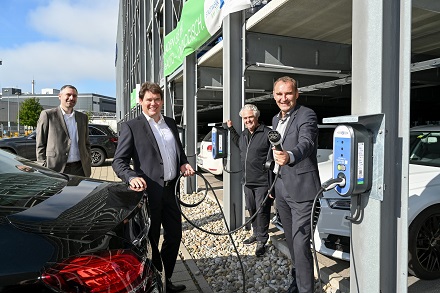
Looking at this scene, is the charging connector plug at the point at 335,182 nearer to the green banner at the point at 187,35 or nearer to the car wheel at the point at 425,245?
the car wheel at the point at 425,245

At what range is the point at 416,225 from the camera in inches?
123

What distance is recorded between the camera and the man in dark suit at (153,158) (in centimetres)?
283

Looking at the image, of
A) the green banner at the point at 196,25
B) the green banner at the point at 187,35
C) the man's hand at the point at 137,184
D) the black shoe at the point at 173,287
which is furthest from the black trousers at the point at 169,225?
the green banner at the point at 187,35

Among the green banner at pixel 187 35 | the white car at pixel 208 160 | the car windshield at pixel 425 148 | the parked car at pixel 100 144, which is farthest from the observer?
the parked car at pixel 100 144

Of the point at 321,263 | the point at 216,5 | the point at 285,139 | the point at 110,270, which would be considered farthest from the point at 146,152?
the point at 216,5

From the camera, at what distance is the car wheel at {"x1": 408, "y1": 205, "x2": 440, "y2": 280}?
3113 millimetres

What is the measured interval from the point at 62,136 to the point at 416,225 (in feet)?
12.4

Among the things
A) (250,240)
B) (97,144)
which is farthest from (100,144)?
(250,240)

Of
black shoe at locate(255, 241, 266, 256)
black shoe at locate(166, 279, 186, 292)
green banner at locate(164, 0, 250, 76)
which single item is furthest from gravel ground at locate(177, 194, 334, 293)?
green banner at locate(164, 0, 250, 76)

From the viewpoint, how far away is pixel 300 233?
2.54 metres

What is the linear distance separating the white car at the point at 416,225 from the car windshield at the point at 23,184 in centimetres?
239

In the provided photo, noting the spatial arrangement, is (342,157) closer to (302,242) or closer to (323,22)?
(302,242)

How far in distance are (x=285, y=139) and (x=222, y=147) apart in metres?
2.12

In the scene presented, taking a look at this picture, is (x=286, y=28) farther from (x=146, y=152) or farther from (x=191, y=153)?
(x=191, y=153)
